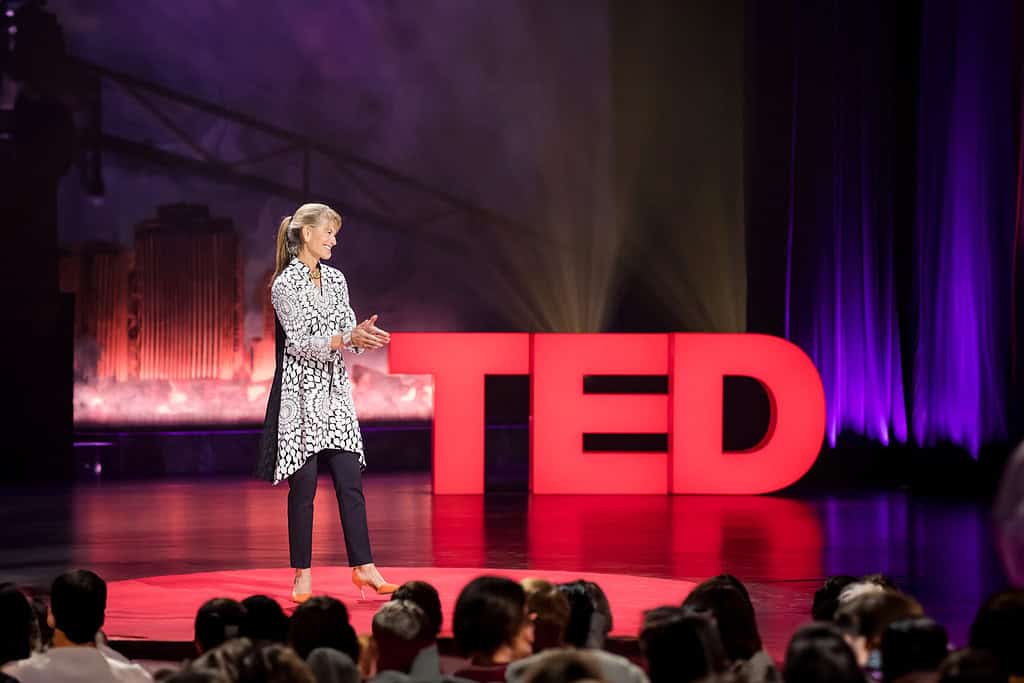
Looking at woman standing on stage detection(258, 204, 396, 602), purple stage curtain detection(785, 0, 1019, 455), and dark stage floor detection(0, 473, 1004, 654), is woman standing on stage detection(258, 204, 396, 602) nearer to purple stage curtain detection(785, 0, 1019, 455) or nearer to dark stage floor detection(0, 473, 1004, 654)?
dark stage floor detection(0, 473, 1004, 654)

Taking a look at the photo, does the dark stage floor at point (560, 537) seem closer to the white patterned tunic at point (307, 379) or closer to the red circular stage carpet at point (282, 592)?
the red circular stage carpet at point (282, 592)

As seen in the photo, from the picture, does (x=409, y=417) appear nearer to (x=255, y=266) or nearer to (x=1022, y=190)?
(x=255, y=266)

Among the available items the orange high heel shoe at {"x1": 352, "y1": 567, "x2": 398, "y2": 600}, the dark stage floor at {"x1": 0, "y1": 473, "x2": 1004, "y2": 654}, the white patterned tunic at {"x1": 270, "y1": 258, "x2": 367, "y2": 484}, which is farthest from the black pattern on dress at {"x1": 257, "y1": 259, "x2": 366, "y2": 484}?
the dark stage floor at {"x1": 0, "y1": 473, "x2": 1004, "y2": 654}

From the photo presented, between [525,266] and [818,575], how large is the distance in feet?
20.7

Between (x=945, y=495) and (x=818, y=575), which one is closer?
(x=818, y=575)

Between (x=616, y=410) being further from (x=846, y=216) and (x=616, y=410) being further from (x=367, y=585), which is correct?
(x=367, y=585)

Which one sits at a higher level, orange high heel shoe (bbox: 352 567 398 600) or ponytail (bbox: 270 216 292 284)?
ponytail (bbox: 270 216 292 284)

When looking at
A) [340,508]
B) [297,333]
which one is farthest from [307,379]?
[340,508]

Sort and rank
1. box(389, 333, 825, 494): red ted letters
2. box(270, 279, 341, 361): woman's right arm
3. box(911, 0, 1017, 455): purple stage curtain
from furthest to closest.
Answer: box(389, 333, 825, 494): red ted letters, box(911, 0, 1017, 455): purple stage curtain, box(270, 279, 341, 361): woman's right arm

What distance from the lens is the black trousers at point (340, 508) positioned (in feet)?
16.9

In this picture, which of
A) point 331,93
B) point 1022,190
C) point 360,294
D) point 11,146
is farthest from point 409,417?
point 1022,190

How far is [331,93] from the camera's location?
1212 cm

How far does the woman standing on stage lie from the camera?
5109 mm

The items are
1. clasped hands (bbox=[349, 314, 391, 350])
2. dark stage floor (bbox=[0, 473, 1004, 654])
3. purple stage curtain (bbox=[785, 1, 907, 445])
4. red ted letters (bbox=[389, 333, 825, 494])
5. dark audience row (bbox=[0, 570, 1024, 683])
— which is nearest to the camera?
dark audience row (bbox=[0, 570, 1024, 683])
